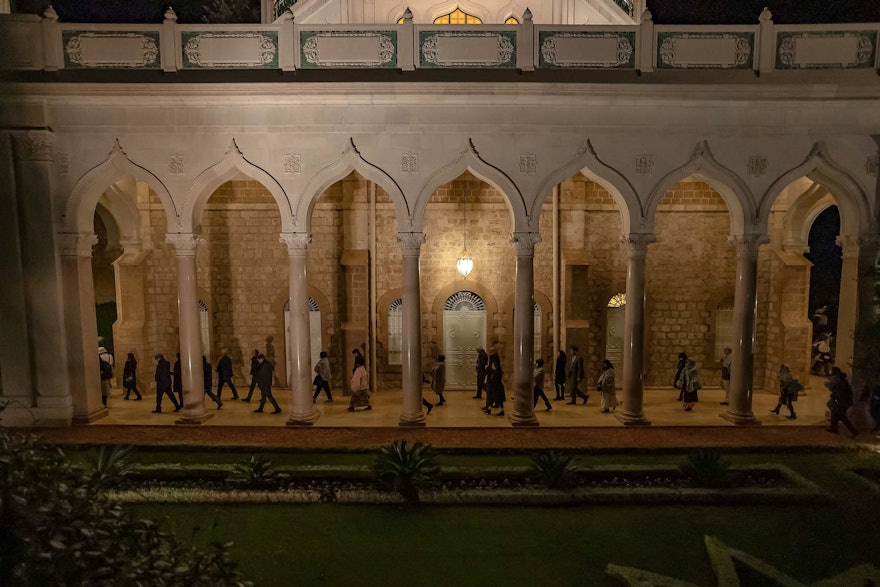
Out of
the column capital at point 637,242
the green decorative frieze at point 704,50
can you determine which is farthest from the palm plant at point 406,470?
the green decorative frieze at point 704,50

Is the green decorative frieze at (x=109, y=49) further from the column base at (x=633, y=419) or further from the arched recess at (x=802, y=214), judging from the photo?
the arched recess at (x=802, y=214)

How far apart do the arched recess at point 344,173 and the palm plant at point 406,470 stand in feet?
15.6

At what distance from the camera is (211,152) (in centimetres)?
1079

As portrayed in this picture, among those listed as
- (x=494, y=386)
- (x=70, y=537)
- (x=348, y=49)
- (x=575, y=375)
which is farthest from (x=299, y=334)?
(x=70, y=537)

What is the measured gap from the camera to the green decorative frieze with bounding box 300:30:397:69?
10516mm

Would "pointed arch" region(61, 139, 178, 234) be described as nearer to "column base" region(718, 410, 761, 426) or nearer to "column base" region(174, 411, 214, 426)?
"column base" region(174, 411, 214, 426)

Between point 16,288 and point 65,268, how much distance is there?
3.27 feet

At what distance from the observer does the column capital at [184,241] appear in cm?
1100

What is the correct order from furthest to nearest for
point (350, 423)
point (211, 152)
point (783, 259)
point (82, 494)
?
point (783, 259)
point (350, 423)
point (211, 152)
point (82, 494)

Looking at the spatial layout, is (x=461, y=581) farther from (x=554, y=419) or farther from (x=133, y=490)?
(x=554, y=419)

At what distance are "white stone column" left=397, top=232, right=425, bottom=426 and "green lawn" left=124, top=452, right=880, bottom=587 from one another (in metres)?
3.81

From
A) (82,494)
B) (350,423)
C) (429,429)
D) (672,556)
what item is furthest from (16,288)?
(672,556)

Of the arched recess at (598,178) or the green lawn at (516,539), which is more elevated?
the arched recess at (598,178)

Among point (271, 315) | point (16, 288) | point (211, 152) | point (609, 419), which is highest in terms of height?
point (211, 152)
